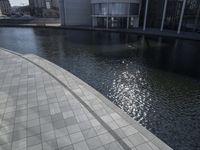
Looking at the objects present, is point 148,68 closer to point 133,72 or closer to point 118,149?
point 133,72

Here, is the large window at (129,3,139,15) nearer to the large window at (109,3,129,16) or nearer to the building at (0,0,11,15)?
the large window at (109,3,129,16)

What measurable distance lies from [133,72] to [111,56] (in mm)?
4171

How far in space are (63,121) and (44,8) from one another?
92.2m

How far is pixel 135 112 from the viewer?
20.2ft

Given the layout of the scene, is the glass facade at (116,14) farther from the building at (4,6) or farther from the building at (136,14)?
the building at (4,6)

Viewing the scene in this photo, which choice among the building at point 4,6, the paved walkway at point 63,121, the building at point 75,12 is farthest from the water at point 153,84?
the building at point 4,6

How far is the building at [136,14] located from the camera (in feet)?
83.4

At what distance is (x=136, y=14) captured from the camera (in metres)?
33.1

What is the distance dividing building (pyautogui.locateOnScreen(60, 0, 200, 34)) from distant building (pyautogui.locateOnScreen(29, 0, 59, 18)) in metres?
39.9

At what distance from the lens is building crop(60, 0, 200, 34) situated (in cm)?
2542

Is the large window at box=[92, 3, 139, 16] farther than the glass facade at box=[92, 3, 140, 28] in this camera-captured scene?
No

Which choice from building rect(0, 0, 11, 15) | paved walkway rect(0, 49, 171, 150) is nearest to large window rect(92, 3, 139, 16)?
paved walkway rect(0, 49, 171, 150)

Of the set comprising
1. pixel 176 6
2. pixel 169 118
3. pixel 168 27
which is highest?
pixel 176 6

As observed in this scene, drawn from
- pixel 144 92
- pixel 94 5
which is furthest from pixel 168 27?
pixel 144 92
